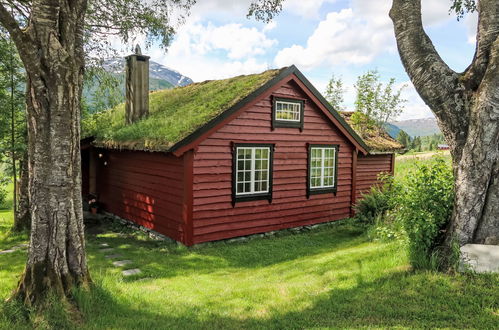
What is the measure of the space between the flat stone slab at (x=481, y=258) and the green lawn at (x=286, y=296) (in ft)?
0.46

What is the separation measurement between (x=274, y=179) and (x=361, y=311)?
6878 mm

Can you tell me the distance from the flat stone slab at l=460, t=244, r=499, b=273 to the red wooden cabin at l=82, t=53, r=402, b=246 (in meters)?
6.28

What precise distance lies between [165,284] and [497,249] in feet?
17.9

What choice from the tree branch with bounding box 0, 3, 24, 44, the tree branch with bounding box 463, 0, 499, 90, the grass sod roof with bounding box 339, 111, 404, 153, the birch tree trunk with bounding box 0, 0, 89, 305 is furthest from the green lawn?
the grass sod roof with bounding box 339, 111, 404, 153

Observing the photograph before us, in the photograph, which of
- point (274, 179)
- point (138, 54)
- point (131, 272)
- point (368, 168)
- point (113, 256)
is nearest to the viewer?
point (131, 272)

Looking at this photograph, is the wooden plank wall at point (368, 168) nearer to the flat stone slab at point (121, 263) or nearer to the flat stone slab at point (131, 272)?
the flat stone slab at point (121, 263)

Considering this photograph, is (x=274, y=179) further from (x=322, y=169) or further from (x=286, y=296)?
(x=286, y=296)

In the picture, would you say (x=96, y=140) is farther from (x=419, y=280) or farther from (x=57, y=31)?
(x=419, y=280)

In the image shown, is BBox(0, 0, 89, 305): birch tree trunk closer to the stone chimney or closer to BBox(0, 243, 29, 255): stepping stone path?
BBox(0, 243, 29, 255): stepping stone path

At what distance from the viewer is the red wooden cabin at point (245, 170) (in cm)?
994

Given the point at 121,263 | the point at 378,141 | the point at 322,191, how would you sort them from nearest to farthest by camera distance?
the point at 121,263 → the point at 322,191 → the point at 378,141

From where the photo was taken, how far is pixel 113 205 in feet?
44.5

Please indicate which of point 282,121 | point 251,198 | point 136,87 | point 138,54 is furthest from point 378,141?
point 138,54

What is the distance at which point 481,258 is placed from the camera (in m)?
5.36
